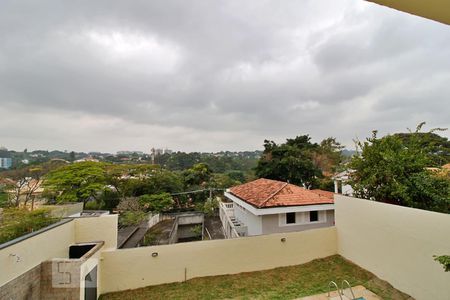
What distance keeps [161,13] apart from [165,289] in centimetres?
772

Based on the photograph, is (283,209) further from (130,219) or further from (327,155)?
(327,155)

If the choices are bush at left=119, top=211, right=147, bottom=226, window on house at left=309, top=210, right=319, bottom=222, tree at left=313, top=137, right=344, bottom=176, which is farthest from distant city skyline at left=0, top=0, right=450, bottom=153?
bush at left=119, top=211, right=147, bottom=226

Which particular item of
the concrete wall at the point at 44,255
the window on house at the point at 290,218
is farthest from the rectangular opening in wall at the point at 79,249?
the window on house at the point at 290,218

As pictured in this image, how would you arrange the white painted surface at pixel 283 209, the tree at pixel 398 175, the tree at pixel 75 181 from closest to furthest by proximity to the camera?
the tree at pixel 398 175
the white painted surface at pixel 283 209
the tree at pixel 75 181

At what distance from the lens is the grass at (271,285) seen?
238 inches

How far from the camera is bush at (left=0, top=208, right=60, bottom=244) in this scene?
5.83 metres

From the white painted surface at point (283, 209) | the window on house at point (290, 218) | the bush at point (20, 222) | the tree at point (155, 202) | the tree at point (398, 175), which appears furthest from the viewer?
the tree at point (155, 202)

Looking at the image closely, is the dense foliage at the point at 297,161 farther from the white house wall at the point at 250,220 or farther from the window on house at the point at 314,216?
the window on house at the point at 314,216

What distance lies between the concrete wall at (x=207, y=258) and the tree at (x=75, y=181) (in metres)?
11.5

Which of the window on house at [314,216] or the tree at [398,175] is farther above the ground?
the tree at [398,175]

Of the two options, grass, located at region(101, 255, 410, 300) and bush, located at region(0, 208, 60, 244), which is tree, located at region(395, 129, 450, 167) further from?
bush, located at region(0, 208, 60, 244)

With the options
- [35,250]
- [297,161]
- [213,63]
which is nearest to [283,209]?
[213,63]

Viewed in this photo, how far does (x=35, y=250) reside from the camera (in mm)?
5148

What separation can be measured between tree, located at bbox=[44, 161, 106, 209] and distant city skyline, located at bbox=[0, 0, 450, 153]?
9.92 feet
